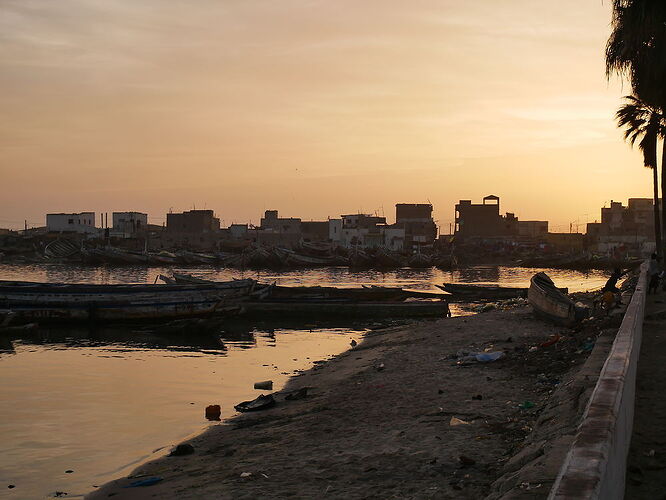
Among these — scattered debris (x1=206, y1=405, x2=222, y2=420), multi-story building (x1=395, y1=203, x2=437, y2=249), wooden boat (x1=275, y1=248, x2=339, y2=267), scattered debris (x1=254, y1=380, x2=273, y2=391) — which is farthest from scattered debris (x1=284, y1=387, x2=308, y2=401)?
multi-story building (x1=395, y1=203, x2=437, y2=249)

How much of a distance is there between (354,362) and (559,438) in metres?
11.5

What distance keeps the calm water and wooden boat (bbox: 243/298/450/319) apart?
1.70m

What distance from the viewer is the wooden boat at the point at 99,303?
28797 mm

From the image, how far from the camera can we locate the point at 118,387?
1697cm

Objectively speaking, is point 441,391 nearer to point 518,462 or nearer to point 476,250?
point 518,462

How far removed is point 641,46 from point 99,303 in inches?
851

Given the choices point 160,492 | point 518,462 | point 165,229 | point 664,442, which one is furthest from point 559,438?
point 165,229

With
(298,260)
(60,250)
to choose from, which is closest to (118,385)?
(298,260)

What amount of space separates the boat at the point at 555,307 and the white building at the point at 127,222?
10155 cm

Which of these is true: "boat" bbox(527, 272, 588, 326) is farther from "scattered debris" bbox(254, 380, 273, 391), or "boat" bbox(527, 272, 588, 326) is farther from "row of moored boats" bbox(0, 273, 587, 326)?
"scattered debris" bbox(254, 380, 273, 391)

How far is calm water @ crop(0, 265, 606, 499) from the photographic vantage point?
11.0 meters

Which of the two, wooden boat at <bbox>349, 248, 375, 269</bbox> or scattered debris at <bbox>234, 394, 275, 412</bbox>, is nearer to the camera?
scattered debris at <bbox>234, 394, 275, 412</bbox>

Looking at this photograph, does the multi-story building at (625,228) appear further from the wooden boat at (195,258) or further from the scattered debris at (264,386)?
the scattered debris at (264,386)

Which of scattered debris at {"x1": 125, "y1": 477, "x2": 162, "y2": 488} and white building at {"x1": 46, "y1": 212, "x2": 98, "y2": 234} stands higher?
white building at {"x1": 46, "y1": 212, "x2": 98, "y2": 234}
